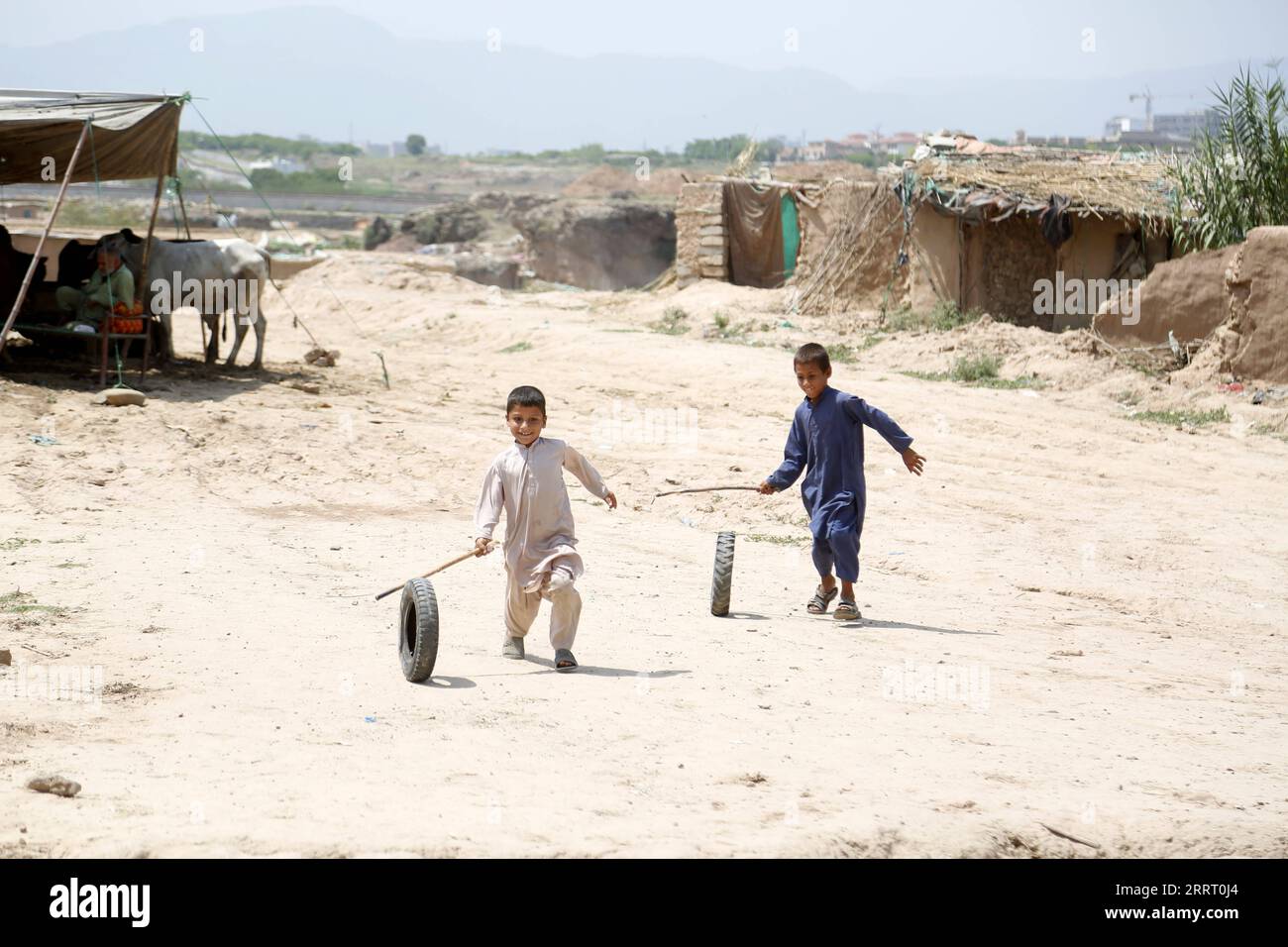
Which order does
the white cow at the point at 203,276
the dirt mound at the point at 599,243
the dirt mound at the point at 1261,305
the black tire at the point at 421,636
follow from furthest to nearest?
the dirt mound at the point at 599,243 < the white cow at the point at 203,276 < the dirt mound at the point at 1261,305 < the black tire at the point at 421,636

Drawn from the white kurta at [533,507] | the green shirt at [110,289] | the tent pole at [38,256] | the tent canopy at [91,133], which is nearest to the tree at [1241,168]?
the tent canopy at [91,133]

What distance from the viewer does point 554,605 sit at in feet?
19.4

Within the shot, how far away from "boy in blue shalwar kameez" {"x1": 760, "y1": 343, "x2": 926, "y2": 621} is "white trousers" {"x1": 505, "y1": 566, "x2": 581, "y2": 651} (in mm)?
1508

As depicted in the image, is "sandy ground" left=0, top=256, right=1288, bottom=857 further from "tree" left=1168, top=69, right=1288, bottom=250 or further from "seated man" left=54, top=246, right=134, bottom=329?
"tree" left=1168, top=69, right=1288, bottom=250

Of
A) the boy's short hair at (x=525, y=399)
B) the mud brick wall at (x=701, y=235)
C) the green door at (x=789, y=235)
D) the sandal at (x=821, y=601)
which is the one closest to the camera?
the boy's short hair at (x=525, y=399)

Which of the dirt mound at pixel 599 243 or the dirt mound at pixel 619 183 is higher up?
the dirt mound at pixel 619 183

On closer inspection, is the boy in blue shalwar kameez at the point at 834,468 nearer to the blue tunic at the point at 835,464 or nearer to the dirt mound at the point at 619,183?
the blue tunic at the point at 835,464

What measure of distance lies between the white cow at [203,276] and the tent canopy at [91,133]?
0.80 metres

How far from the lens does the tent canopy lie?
492 inches

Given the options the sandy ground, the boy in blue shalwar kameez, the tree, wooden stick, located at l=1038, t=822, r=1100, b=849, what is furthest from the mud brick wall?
wooden stick, located at l=1038, t=822, r=1100, b=849

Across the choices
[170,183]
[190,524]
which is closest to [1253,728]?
[190,524]

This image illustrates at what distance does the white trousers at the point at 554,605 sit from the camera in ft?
19.1

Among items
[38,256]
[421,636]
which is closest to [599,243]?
[38,256]

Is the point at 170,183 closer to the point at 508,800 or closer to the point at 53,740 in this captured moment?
the point at 53,740
